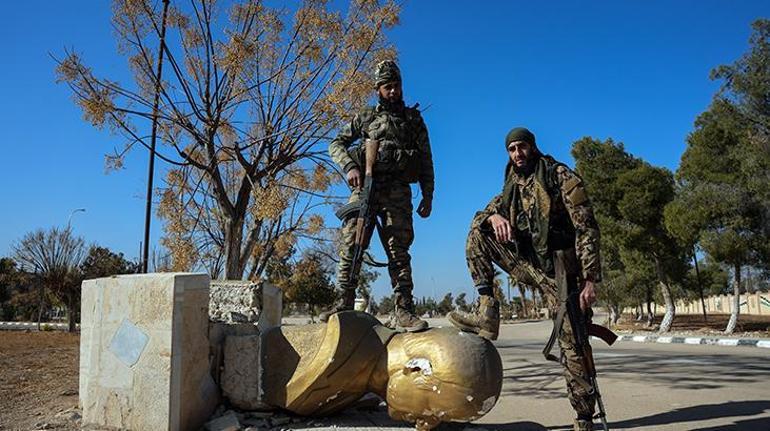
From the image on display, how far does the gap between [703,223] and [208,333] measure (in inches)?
761

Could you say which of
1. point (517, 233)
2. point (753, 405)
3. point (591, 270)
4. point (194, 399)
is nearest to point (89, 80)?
point (194, 399)

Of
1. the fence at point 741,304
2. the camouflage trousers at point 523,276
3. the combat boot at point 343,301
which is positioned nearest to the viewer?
the camouflage trousers at point 523,276

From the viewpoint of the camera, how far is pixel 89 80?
7797 mm

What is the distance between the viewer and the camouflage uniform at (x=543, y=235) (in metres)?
3.50

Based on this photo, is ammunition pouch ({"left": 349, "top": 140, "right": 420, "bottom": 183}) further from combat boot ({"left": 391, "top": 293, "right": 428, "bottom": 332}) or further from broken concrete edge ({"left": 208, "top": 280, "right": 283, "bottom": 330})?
broken concrete edge ({"left": 208, "top": 280, "right": 283, "bottom": 330})

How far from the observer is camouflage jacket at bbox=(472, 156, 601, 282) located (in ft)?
11.4

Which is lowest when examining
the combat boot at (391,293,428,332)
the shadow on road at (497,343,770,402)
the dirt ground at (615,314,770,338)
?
the dirt ground at (615,314,770,338)

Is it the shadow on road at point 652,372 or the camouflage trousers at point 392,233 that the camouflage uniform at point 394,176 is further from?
the shadow on road at point 652,372

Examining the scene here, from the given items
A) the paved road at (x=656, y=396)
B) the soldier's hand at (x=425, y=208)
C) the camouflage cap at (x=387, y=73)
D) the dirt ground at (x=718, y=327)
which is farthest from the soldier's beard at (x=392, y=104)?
the dirt ground at (x=718, y=327)

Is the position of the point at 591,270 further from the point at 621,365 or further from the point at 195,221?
the point at 195,221

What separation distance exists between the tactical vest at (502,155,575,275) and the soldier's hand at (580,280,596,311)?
0.32m

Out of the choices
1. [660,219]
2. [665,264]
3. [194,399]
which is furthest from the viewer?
[665,264]

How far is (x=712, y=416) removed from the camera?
4.39 metres

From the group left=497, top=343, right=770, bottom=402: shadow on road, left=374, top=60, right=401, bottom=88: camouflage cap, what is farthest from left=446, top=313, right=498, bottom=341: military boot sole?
left=497, top=343, right=770, bottom=402: shadow on road
